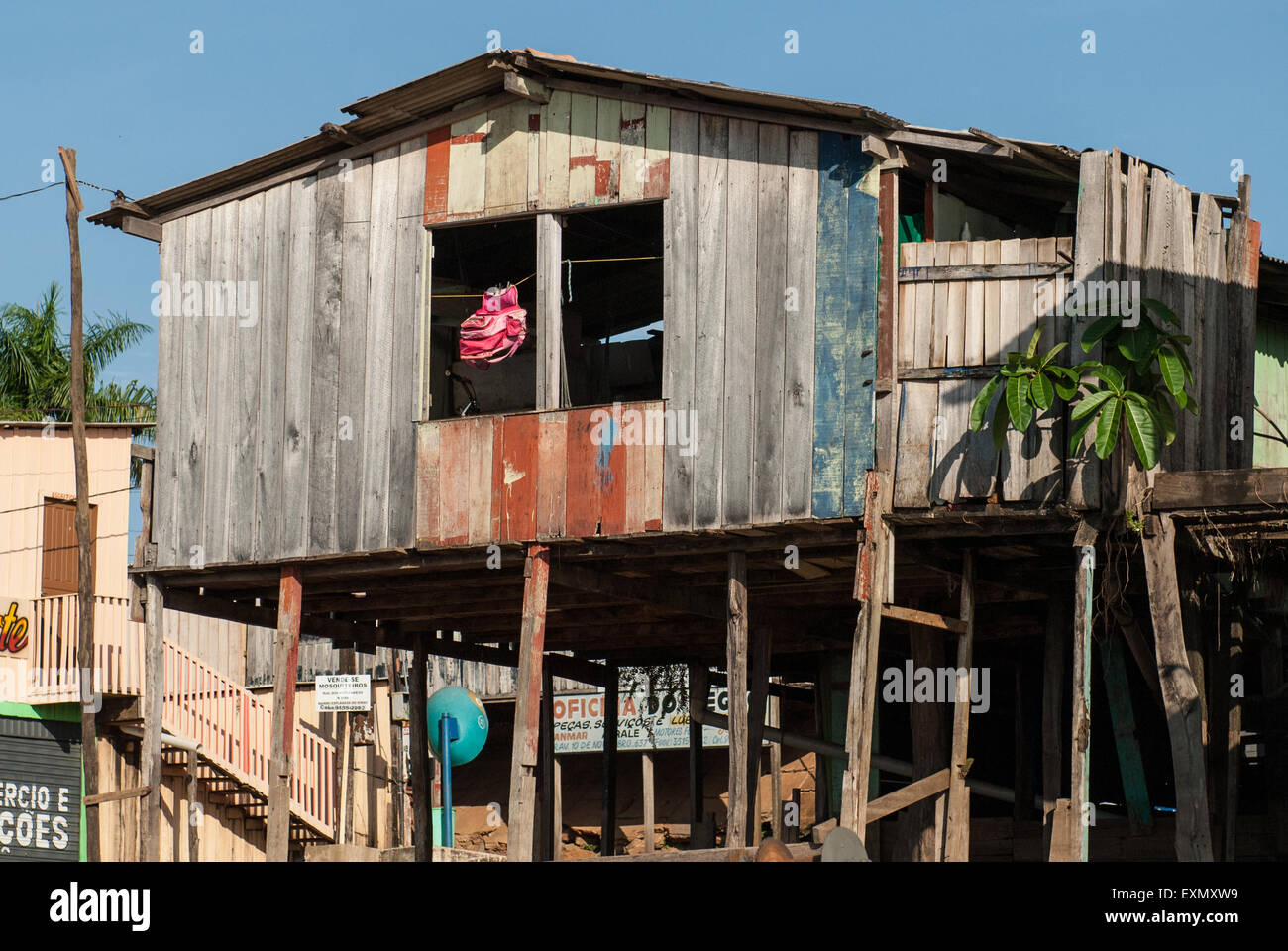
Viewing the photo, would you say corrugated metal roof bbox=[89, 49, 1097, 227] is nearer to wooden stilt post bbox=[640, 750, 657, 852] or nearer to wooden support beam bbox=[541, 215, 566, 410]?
wooden support beam bbox=[541, 215, 566, 410]

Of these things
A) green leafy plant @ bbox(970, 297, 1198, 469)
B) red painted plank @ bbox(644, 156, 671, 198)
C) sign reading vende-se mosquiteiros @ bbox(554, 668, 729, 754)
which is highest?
red painted plank @ bbox(644, 156, 671, 198)

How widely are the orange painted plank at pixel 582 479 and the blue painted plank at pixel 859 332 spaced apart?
2.35 m

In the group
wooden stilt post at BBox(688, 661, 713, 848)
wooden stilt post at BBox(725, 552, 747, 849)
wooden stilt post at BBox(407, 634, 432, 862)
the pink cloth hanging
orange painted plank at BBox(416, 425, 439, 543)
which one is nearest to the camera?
wooden stilt post at BBox(725, 552, 747, 849)

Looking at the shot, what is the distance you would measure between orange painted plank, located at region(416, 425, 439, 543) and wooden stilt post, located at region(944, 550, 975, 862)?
4821 mm

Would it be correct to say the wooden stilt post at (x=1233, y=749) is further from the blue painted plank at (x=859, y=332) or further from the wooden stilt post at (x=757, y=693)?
the wooden stilt post at (x=757, y=693)

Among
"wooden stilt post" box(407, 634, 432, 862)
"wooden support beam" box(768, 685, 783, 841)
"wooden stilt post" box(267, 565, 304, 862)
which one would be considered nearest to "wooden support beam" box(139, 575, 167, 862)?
"wooden stilt post" box(267, 565, 304, 862)

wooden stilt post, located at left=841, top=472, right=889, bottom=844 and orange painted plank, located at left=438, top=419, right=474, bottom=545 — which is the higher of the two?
orange painted plank, located at left=438, top=419, right=474, bottom=545

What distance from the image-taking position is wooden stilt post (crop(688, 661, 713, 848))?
70.2 feet

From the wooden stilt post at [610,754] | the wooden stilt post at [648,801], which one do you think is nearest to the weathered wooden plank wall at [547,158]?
the wooden stilt post at [610,754]

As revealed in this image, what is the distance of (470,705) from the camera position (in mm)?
22969
